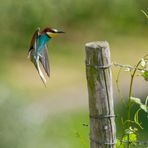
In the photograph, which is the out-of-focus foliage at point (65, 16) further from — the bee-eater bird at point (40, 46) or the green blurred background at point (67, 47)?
the bee-eater bird at point (40, 46)

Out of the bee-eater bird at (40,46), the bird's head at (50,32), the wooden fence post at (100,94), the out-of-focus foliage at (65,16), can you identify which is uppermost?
the out-of-focus foliage at (65,16)

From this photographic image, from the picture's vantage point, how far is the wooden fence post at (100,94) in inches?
118

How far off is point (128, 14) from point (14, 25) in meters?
1.77

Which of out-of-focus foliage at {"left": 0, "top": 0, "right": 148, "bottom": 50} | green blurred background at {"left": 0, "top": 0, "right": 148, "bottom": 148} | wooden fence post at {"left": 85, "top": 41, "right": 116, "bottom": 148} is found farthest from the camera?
out-of-focus foliage at {"left": 0, "top": 0, "right": 148, "bottom": 50}

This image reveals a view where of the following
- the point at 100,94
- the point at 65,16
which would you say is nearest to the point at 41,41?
the point at 100,94

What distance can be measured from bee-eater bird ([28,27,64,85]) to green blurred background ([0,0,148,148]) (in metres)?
3.19

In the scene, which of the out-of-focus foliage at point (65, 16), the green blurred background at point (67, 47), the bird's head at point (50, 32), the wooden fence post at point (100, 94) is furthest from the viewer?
the out-of-focus foliage at point (65, 16)

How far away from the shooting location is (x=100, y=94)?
3043 millimetres

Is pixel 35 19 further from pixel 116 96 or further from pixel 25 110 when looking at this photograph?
pixel 25 110

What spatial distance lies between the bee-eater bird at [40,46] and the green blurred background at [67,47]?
3.19 meters

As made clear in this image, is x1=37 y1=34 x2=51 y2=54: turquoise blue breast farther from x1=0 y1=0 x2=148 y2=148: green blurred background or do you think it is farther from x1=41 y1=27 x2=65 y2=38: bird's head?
x1=0 y1=0 x2=148 y2=148: green blurred background

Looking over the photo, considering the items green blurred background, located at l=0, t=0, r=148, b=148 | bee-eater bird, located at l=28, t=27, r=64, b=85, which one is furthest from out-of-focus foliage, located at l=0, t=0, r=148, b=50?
bee-eater bird, located at l=28, t=27, r=64, b=85

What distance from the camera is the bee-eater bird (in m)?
2.76

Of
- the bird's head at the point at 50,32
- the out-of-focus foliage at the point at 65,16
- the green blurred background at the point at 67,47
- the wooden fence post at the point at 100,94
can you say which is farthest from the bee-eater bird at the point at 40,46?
the out-of-focus foliage at the point at 65,16
